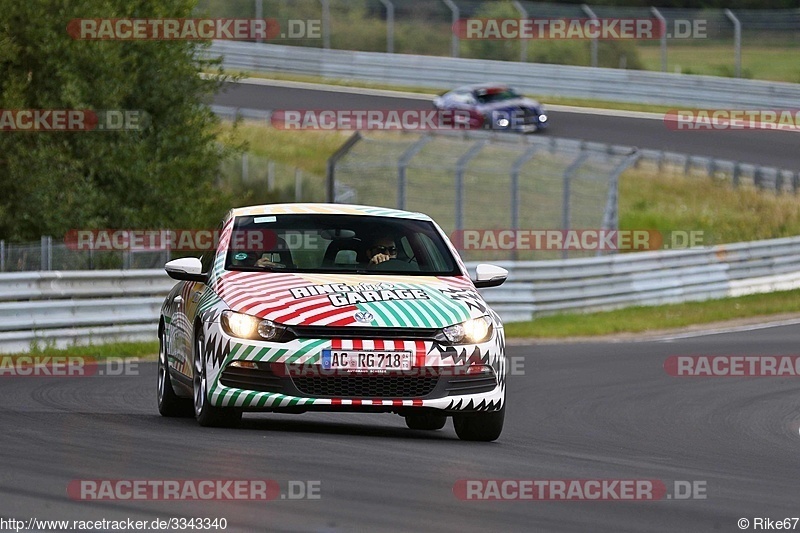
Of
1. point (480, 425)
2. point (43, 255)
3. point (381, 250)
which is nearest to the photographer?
point (480, 425)

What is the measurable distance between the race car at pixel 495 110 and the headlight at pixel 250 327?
3100 cm

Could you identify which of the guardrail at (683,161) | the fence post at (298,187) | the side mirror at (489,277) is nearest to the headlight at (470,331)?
the side mirror at (489,277)

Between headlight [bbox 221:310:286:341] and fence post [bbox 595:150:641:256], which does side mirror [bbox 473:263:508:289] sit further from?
fence post [bbox 595:150:641:256]

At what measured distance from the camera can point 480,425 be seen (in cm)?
956

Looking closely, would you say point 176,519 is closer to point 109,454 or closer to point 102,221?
point 109,454

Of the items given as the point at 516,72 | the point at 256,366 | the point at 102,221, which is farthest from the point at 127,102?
the point at 516,72

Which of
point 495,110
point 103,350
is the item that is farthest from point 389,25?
point 103,350

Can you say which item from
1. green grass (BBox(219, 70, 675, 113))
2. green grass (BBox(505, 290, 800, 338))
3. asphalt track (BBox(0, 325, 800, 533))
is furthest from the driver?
green grass (BBox(219, 70, 675, 113))

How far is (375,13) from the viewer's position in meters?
47.0

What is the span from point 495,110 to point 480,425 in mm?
31086

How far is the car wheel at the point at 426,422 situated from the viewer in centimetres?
1045

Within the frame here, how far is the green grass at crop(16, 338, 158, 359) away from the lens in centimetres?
1659

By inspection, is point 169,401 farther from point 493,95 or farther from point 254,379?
point 493,95

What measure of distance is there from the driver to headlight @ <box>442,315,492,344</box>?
982mm
